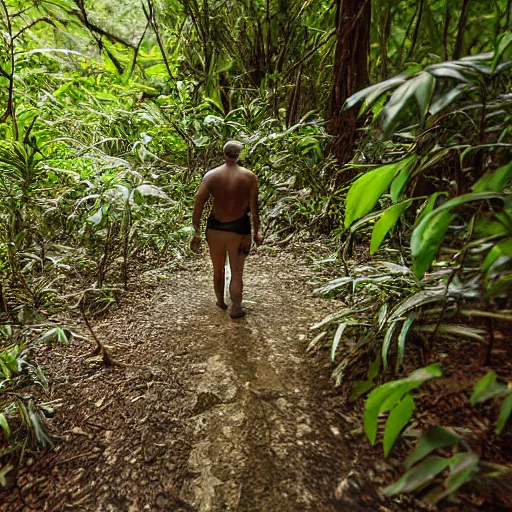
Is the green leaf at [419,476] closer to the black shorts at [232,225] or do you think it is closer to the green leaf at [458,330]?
the green leaf at [458,330]

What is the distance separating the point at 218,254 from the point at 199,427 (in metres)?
1.33

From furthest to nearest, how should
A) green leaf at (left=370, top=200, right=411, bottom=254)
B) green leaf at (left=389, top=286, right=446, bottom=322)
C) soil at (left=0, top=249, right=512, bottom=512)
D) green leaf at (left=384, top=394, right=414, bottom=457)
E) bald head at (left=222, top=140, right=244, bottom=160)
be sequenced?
bald head at (left=222, top=140, right=244, bottom=160) < green leaf at (left=389, top=286, right=446, bottom=322) < soil at (left=0, top=249, right=512, bottom=512) < green leaf at (left=370, top=200, right=411, bottom=254) < green leaf at (left=384, top=394, right=414, bottom=457)

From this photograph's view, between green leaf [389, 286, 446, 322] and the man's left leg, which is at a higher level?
green leaf [389, 286, 446, 322]

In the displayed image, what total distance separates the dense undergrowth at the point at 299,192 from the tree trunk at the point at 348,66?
180 millimetres

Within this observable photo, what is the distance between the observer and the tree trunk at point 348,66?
3.22 meters

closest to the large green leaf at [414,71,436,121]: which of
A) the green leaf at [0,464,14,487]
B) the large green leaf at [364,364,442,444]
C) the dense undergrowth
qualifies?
the dense undergrowth

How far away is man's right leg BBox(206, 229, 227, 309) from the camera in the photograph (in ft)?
8.42

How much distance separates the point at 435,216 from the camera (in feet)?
2.64

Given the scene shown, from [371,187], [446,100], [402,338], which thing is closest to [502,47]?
[446,100]

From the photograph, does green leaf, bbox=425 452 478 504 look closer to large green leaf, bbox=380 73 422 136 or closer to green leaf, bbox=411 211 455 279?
green leaf, bbox=411 211 455 279

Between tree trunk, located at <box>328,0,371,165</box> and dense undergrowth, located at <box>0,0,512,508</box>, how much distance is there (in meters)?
0.18

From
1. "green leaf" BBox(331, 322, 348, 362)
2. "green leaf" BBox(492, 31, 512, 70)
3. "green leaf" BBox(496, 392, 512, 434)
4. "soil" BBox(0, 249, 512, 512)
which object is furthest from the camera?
"green leaf" BBox(331, 322, 348, 362)

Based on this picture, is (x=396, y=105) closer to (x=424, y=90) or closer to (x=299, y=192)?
(x=424, y=90)

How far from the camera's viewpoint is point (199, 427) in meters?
1.54
